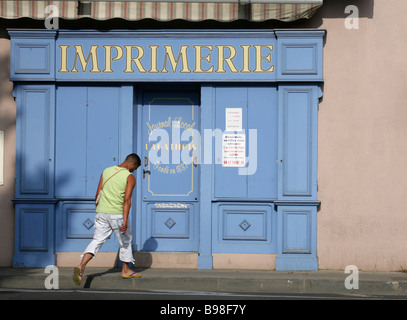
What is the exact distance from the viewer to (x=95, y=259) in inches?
410

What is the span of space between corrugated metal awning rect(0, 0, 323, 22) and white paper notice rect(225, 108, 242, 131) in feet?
4.32

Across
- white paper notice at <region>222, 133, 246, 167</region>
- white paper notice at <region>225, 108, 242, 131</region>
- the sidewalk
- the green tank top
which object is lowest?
the sidewalk

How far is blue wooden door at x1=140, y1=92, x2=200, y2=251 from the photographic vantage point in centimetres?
1073

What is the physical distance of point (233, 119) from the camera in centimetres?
1052

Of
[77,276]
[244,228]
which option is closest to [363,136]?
[244,228]

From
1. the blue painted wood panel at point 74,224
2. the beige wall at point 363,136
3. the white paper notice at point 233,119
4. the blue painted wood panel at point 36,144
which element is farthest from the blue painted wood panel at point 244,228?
the blue painted wood panel at point 36,144

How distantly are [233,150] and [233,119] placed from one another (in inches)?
18.0

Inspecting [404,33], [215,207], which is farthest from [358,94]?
[215,207]

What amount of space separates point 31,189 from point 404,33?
19.4ft

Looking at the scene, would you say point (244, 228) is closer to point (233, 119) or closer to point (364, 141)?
point (233, 119)

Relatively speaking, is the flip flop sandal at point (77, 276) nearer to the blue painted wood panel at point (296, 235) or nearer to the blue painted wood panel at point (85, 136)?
the blue painted wood panel at point (85, 136)

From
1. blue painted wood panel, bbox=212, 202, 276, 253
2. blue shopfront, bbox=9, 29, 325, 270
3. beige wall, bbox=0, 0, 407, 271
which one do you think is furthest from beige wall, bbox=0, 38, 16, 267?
beige wall, bbox=0, 0, 407, 271

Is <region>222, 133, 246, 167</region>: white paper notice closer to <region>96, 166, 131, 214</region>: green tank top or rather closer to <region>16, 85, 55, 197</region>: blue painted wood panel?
<region>96, 166, 131, 214</region>: green tank top

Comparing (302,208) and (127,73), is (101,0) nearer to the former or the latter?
(127,73)
